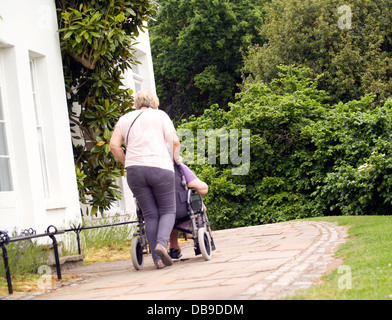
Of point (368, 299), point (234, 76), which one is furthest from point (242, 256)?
point (234, 76)

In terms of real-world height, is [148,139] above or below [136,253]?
above

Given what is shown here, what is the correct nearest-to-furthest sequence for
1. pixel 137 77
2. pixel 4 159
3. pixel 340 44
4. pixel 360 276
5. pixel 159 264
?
pixel 360 276
pixel 159 264
pixel 4 159
pixel 137 77
pixel 340 44

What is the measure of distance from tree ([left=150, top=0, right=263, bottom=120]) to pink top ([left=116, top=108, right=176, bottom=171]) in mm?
24012

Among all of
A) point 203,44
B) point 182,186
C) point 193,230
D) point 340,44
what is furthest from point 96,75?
point 203,44

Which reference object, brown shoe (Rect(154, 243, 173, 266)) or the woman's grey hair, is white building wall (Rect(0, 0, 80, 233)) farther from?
brown shoe (Rect(154, 243, 173, 266))

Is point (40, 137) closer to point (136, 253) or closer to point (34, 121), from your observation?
point (34, 121)

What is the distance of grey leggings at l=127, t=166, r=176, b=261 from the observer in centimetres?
547

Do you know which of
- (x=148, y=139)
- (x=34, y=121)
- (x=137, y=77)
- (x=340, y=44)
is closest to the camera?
(x=148, y=139)

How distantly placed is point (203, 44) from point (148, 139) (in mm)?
25248

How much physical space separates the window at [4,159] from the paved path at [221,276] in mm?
1521

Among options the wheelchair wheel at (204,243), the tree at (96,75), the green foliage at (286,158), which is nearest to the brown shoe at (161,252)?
the wheelchair wheel at (204,243)

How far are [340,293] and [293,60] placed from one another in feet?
69.9

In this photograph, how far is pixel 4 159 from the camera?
288 inches
